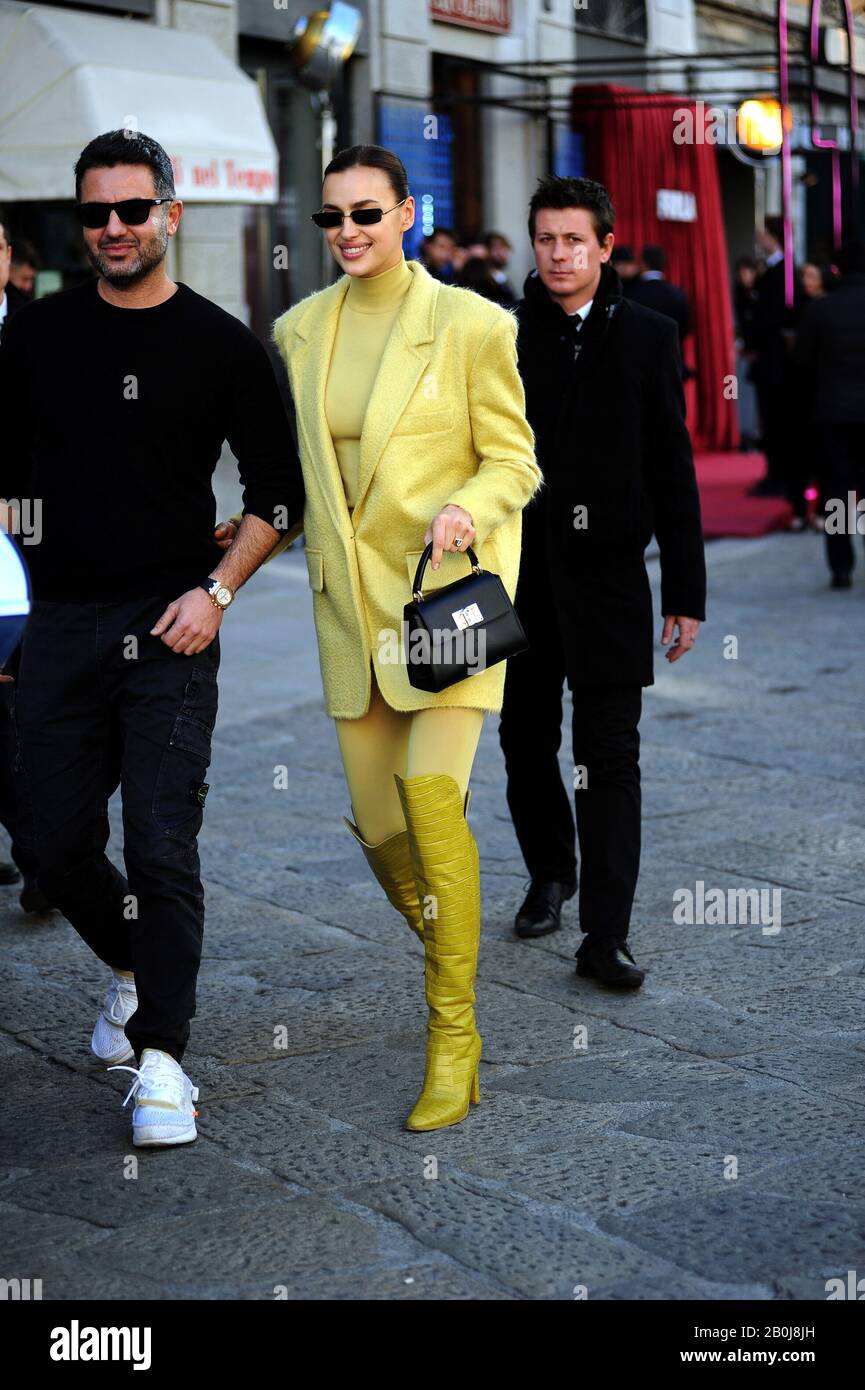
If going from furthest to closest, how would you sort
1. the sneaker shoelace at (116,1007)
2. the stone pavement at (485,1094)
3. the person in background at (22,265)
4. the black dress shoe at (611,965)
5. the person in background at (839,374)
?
the person in background at (839,374) → the person in background at (22,265) → the black dress shoe at (611,965) → the sneaker shoelace at (116,1007) → the stone pavement at (485,1094)

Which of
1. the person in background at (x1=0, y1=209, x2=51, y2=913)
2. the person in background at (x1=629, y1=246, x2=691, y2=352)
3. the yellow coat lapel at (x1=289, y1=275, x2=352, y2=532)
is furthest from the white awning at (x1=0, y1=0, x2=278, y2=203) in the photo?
the yellow coat lapel at (x1=289, y1=275, x2=352, y2=532)

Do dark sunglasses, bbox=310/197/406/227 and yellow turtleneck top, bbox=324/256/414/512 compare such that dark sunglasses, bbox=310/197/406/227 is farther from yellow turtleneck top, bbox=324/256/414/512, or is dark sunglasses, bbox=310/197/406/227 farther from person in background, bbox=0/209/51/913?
person in background, bbox=0/209/51/913

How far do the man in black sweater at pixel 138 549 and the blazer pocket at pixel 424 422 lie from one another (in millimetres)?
251

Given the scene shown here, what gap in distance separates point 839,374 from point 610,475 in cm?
799

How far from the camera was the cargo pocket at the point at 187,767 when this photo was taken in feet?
12.7

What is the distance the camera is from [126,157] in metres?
3.87

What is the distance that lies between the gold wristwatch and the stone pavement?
108 cm

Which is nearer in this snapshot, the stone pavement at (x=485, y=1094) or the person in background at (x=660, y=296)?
the stone pavement at (x=485, y=1094)

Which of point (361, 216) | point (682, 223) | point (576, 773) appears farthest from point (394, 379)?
point (682, 223)

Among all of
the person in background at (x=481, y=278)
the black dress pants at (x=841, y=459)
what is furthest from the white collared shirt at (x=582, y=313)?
the person in background at (x=481, y=278)

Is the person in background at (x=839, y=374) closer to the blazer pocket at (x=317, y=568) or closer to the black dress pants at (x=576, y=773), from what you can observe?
the black dress pants at (x=576, y=773)

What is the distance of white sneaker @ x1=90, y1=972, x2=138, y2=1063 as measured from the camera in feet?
14.1

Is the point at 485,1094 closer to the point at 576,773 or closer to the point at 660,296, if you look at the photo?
the point at 576,773
